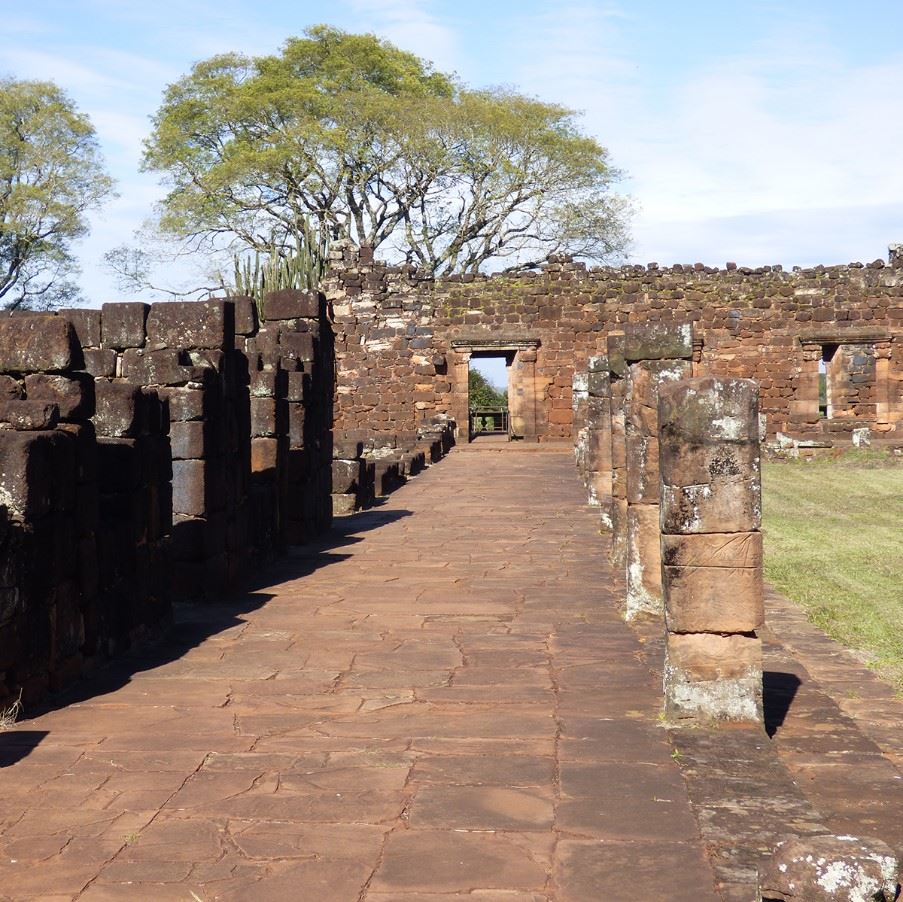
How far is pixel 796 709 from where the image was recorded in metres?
6.34

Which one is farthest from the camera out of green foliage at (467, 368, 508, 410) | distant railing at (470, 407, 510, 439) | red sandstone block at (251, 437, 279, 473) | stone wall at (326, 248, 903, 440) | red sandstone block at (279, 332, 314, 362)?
green foliage at (467, 368, 508, 410)

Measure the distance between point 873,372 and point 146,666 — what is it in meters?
25.2

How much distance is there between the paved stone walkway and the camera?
405 centimetres

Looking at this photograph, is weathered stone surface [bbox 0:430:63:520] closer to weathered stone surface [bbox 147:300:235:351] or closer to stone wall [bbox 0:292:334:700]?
stone wall [bbox 0:292:334:700]

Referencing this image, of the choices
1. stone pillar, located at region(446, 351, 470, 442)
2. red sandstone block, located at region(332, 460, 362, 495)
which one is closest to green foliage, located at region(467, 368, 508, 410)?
stone pillar, located at region(446, 351, 470, 442)

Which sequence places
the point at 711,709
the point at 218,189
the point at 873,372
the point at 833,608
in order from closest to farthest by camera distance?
the point at 711,709 < the point at 833,608 < the point at 873,372 < the point at 218,189

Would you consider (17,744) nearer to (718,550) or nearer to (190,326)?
(718,550)

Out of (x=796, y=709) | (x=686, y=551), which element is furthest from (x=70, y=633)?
(x=796, y=709)

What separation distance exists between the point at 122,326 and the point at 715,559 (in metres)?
6.12

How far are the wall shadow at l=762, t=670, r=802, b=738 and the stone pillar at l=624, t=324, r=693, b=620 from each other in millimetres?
1427

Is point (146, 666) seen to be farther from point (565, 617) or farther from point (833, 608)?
point (833, 608)

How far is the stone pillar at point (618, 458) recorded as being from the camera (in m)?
9.95

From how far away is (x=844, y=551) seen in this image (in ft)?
43.5

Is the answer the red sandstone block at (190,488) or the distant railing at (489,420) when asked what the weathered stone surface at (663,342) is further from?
the distant railing at (489,420)
